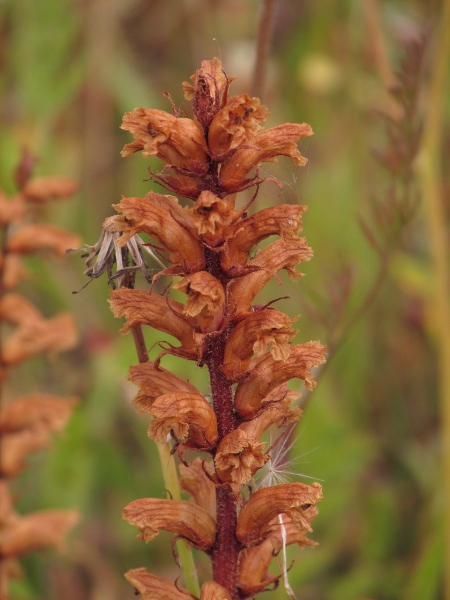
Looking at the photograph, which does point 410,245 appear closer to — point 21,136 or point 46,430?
point 21,136

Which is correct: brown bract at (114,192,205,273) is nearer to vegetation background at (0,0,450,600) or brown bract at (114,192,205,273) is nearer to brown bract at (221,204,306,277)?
brown bract at (221,204,306,277)

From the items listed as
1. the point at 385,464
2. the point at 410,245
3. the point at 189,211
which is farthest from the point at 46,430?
the point at 410,245

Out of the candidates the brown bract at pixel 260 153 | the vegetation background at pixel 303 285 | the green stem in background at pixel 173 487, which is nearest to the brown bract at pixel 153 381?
the green stem in background at pixel 173 487

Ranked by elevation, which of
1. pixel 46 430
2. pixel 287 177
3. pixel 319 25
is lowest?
pixel 46 430

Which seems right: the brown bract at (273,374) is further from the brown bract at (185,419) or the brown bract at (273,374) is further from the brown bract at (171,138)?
the brown bract at (171,138)

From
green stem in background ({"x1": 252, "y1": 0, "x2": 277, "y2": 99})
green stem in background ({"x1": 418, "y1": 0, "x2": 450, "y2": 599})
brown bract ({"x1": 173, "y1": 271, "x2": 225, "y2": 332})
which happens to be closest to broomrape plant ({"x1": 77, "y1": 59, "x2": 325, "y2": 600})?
brown bract ({"x1": 173, "y1": 271, "x2": 225, "y2": 332})

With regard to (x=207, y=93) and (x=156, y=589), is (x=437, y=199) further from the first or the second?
(x=156, y=589)
